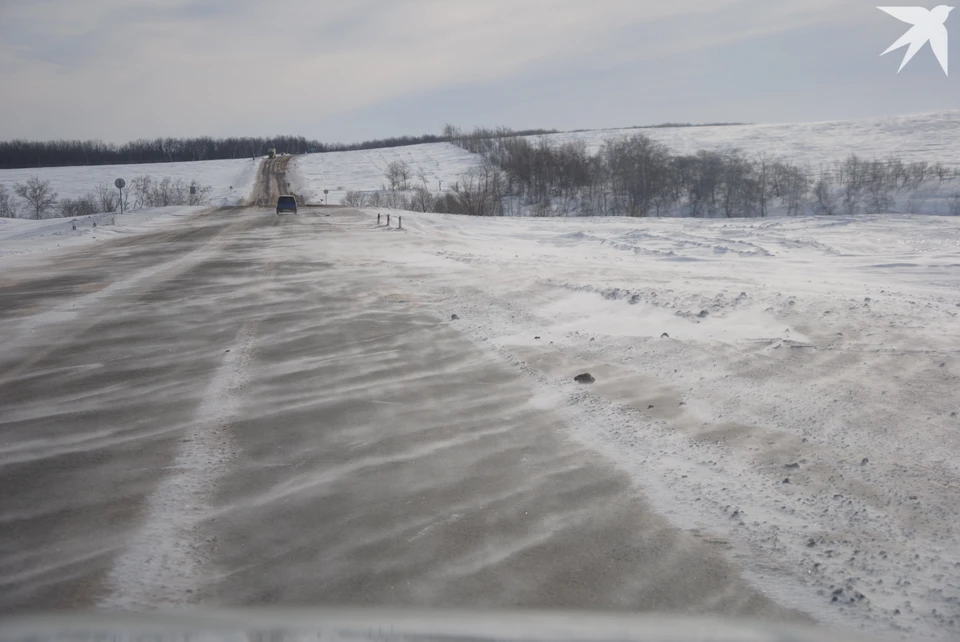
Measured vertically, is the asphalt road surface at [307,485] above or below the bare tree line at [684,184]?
below

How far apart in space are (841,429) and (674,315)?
4869 mm

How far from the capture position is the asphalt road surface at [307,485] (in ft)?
12.4

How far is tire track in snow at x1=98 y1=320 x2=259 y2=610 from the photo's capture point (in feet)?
12.0

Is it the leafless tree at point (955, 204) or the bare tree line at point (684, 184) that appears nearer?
the leafless tree at point (955, 204)

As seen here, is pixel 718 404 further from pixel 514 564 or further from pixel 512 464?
pixel 514 564

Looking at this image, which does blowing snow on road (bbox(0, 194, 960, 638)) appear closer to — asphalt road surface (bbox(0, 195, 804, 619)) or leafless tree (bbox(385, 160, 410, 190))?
asphalt road surface (bbox(0, 195, 804, 619))

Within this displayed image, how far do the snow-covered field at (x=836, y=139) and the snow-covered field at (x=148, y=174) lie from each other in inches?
1859

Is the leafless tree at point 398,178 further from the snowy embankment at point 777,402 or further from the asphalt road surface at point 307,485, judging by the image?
the asphalt road surface at point 307,485

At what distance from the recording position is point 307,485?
201 inches

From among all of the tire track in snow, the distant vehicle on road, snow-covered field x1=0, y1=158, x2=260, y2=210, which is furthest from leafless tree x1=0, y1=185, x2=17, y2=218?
the tire track in snow

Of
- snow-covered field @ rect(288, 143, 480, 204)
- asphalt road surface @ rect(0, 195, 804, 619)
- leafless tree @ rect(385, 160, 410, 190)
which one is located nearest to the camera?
asphalt road surface @ rect(0, 195, 804, 619)

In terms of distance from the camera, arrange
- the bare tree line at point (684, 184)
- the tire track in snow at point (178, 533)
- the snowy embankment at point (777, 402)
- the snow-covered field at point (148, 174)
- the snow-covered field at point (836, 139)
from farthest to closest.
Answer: the snow-covered field at point (148, 174) < the snow-covered field at point (836, 139) < the bare tree line at point (684, 184) < the snowy embankment at point (777, 402) < the tire track in snow at point (178, 533)

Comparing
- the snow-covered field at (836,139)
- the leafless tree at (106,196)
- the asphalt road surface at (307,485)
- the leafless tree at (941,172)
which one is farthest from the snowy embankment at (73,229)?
the snow-covered field at (836,139)

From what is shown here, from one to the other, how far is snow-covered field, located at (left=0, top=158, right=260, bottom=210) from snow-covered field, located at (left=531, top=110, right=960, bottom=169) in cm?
4721
